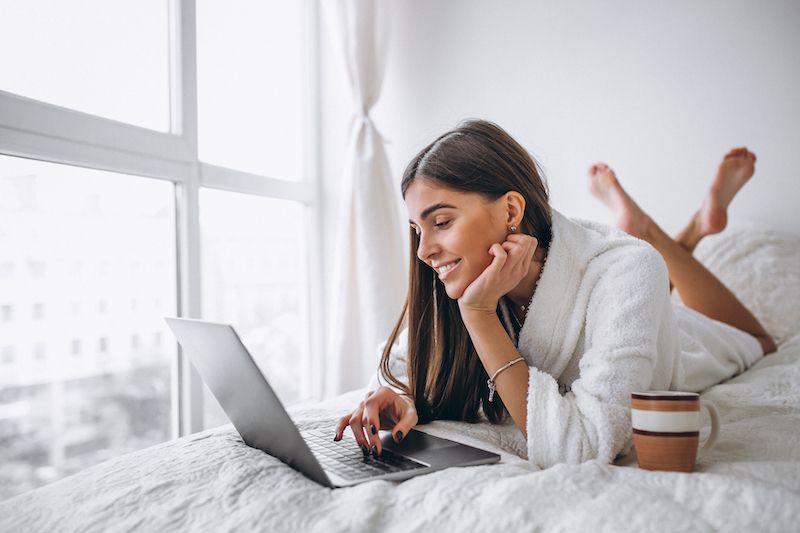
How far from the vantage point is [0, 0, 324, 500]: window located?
1458 millimetres

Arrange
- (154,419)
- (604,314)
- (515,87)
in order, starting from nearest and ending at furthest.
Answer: (604,314)
(154,419)
(515,87)

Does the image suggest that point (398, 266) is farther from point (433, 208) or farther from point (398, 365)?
point (433, 208)

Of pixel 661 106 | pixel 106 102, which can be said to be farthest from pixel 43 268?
pixel 661 106

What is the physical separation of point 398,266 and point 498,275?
56.4 inches

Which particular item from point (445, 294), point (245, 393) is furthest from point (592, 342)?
point (245, 393)

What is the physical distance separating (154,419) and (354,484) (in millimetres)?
1274

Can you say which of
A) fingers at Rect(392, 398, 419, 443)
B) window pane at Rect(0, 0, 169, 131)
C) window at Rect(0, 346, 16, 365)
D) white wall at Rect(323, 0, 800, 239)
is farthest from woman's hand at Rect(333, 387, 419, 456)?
white wall at Rect(323, 0, 800, 239)

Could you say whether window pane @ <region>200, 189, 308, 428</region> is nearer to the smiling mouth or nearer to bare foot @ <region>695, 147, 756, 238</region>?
the smiling mouth

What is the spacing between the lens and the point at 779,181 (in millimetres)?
2098

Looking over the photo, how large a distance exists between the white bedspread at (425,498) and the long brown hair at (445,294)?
11.7 inches

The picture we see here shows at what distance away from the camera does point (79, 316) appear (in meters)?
A: 1.60

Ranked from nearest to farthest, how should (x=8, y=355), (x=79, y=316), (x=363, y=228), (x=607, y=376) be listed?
(x=607, y=376) < (x=8, y=355) < (x=79, y=316) < (x=363, y=228)

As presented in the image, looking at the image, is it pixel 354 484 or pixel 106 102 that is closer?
pixel 354 484

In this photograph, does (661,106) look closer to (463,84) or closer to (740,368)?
→ (463,84)
